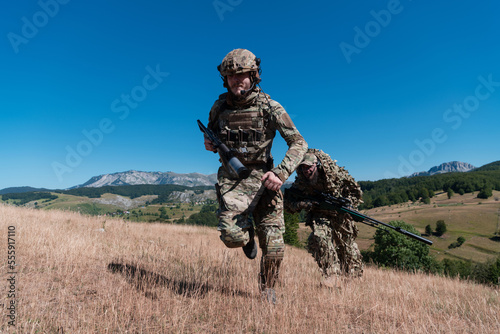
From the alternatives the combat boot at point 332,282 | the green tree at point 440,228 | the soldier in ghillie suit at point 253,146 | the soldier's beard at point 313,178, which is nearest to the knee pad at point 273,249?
the soldier in ghillie suit at point 253,146

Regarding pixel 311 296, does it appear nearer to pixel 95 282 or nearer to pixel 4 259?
pixel 95 282

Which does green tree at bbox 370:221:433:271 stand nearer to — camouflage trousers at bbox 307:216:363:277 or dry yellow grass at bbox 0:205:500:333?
camouflage trousers at bbox 307:216:363:277

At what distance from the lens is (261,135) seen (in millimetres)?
4445

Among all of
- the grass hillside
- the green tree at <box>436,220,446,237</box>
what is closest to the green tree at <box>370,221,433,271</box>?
the grass hillside

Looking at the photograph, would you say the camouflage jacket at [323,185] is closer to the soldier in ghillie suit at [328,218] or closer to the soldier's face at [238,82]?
the soldier in ghillie suit at [328,218]

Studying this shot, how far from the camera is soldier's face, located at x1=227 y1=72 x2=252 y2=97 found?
438cm

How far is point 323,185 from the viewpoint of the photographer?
21.4 feet

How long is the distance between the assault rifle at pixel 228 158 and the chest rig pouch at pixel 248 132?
0.19m

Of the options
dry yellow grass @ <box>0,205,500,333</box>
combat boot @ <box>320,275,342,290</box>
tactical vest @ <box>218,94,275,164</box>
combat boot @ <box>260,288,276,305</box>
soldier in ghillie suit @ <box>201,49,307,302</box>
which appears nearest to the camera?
dry yellow grass @ <box>0,205,500,333</box>

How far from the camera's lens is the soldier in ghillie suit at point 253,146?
432 centimetres

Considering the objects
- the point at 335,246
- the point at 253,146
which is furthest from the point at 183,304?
the point at 335,246

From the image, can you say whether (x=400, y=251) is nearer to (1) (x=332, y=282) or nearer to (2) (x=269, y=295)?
(1) (x=332, y=282)

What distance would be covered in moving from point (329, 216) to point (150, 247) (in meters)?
5.25

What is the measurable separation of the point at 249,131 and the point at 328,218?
11.4 feet
